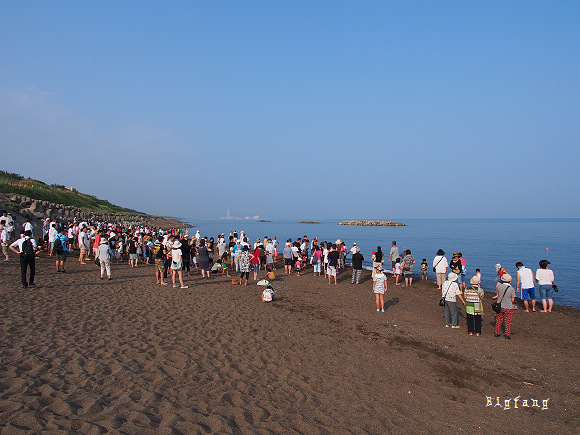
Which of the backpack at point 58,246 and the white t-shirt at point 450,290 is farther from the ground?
the backpack at point 58,246

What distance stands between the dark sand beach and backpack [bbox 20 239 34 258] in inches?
43.2

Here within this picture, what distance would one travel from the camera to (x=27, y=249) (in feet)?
34.2

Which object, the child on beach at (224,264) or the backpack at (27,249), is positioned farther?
the child on beach at (224,264)

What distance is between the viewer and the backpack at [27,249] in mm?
10383

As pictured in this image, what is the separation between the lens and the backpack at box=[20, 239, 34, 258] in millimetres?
10383

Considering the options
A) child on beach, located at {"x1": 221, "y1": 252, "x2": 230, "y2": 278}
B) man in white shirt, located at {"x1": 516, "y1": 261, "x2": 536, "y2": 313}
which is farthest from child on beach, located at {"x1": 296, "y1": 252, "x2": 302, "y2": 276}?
man in white shirt, located at {"x1": 516, "y1": 261, "x2": 536, "y2": 313}

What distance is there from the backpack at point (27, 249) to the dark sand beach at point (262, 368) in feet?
3.60

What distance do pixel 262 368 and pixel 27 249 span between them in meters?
8.82

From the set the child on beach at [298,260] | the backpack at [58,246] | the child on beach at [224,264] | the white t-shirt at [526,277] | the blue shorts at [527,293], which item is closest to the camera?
the white t-shirt at [526,277]

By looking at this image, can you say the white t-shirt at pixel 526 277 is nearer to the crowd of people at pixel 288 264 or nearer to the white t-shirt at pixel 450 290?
the crowd of people at pixel 288 264

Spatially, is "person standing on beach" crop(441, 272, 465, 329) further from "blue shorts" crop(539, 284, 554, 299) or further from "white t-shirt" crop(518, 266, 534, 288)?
"blue shorts" crop(539, 284, 554, 299)

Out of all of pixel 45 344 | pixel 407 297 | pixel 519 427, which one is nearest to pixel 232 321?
pixel 45 344

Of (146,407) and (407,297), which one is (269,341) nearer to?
(146,407)

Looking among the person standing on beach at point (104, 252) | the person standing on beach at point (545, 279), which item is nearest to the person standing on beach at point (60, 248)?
the person standing on beach at point (104, 252)
